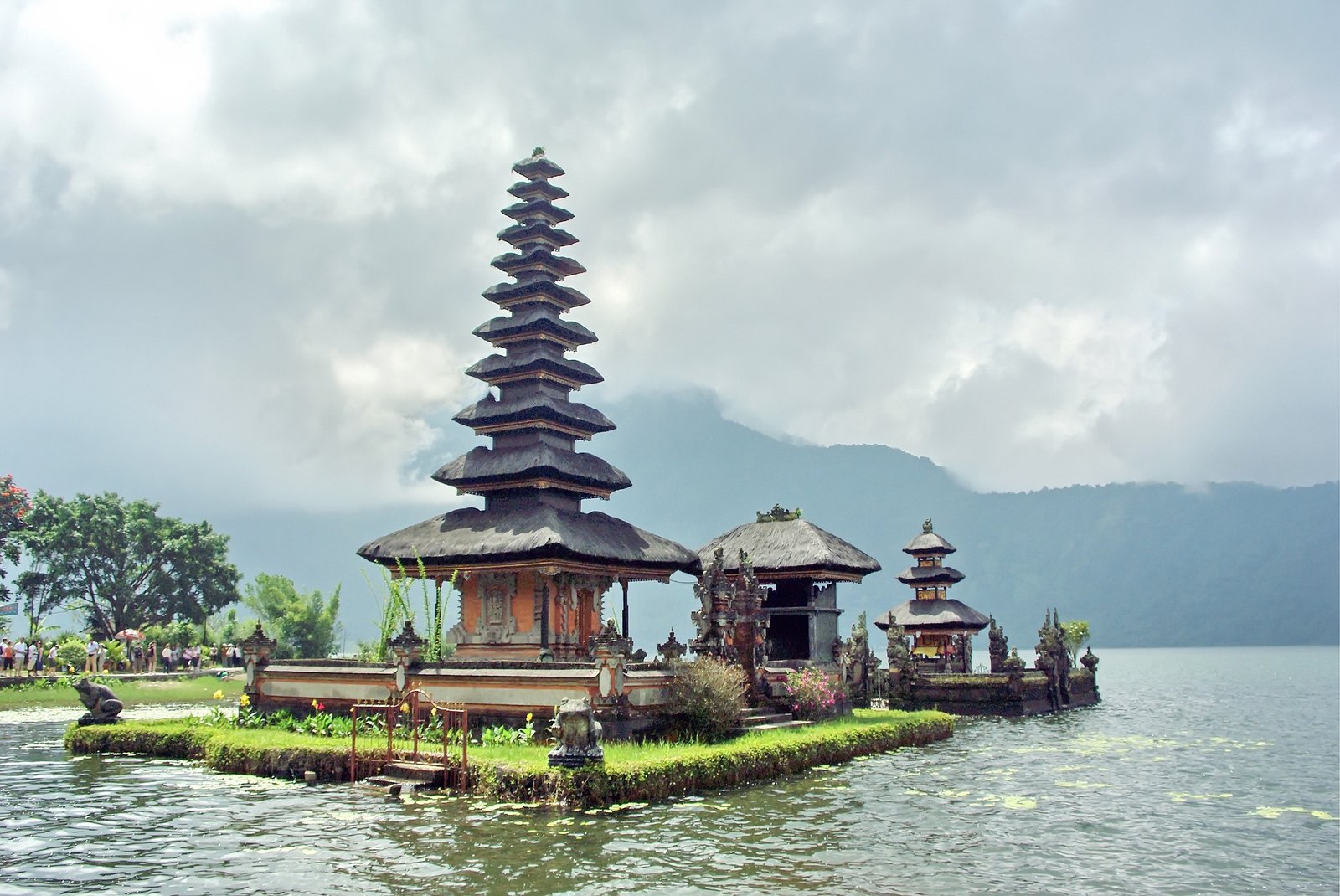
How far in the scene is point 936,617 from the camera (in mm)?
56250

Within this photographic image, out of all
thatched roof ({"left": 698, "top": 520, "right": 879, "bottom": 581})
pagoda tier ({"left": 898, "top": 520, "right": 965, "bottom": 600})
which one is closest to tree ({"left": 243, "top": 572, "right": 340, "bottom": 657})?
thatched roof ({"left": 698, "top": 520, "right": 879, "bottom": 581})

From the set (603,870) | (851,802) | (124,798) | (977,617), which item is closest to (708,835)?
(603,870)

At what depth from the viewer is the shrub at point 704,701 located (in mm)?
23875

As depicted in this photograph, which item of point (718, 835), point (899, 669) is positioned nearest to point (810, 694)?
point (718, 835)

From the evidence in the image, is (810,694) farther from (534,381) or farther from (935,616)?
(935,616)

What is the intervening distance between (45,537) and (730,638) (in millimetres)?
50075

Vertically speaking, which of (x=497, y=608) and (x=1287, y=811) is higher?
(x=497, y=608)

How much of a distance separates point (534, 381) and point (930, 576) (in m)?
30.1

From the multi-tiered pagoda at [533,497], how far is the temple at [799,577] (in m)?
3.48

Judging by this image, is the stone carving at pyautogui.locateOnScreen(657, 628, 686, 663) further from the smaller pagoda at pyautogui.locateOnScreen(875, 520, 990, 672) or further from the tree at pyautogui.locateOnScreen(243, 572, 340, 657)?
the tree at pyautogui.locateOnScreen(243, 572, 340, 657)

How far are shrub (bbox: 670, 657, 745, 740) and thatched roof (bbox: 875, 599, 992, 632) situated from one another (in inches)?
1249

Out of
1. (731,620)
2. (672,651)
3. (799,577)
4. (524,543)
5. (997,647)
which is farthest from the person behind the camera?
(997,647)

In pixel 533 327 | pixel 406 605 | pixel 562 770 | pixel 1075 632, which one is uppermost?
pixel 533 327

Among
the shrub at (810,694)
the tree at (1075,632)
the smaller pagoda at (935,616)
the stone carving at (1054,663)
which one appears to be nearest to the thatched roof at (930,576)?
the smaller pagoda at (935,616)
